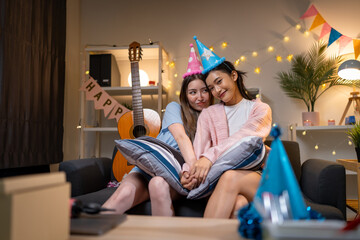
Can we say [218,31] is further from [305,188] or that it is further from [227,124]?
[305,188]

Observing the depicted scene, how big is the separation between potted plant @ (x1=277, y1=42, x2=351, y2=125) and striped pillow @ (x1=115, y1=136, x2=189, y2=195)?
1766 millimetres

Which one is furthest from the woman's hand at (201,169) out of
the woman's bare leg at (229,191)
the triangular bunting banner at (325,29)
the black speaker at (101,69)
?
the triangular bunting banner at (325,29)

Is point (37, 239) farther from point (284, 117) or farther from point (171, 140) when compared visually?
point (284, 117)

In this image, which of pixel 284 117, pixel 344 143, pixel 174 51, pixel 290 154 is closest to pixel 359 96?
pixel 344 143

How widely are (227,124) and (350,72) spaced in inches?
66.5

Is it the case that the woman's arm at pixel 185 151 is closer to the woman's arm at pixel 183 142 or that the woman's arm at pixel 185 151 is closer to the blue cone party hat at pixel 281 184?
Result: the woman's arm at pixel 183 142

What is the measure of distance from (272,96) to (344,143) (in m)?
0.81

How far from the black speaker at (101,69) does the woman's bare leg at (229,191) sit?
1.98 m

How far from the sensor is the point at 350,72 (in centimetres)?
252

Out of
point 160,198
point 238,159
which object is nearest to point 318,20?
point 238,159

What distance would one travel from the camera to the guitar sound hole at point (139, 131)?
213 centimetres

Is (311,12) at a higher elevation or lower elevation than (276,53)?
higher

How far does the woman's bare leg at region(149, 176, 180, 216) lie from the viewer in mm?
1210

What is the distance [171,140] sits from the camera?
162cm
